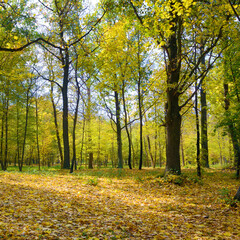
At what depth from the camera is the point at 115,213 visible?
4.56 metres

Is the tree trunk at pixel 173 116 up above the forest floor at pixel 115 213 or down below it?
above

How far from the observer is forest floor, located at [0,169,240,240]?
3320mm

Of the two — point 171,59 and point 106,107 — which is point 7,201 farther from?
point 106,107

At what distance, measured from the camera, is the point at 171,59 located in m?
8.19

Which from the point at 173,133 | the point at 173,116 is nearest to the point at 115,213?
the point at 173,133

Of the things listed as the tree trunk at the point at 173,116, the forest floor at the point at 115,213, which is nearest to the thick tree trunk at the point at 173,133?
the tree trunk at the point at 173,116

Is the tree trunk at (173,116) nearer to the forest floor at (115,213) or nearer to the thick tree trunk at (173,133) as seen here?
the thick tree trunk at (173,133)

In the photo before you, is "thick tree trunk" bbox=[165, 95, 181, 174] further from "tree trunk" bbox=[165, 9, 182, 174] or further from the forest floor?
the forest floor

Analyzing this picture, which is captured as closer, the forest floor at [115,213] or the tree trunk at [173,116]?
the forest floor at [115,213]

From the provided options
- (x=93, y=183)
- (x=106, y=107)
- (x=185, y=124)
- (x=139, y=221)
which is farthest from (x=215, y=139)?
(x=139, y=221)

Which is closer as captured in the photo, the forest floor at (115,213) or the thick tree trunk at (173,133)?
the forest floor at (115,213)

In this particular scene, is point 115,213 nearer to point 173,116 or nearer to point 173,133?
point 173,133

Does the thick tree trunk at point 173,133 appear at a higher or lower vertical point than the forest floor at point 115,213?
higher

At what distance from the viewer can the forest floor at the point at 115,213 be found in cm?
332
